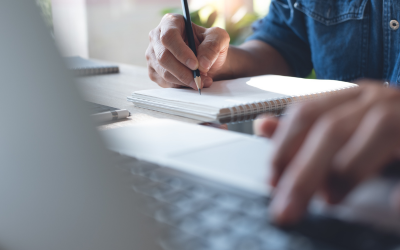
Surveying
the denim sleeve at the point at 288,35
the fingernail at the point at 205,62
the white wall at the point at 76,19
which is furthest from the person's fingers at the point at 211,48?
the white wall at the point at 76,19

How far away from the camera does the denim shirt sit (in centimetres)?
95

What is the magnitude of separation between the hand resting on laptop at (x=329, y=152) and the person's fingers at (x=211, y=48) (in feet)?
1.50

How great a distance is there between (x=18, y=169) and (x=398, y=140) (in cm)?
23

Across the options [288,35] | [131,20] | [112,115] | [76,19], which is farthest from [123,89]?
[131,20]

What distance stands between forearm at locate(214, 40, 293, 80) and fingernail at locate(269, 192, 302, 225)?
0.64 meters

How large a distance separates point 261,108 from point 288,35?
705mm

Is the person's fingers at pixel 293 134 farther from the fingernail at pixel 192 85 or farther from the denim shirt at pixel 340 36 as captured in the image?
the denim shirt at pixel 340 36

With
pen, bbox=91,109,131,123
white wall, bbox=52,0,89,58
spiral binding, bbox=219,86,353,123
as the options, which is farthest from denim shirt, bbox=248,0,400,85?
white wall, bbox=52,0,89,58

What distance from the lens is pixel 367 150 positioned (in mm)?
219

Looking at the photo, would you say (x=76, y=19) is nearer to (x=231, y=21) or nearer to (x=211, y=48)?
(x=231, y=21)

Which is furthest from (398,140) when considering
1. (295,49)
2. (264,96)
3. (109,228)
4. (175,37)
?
(295,49)

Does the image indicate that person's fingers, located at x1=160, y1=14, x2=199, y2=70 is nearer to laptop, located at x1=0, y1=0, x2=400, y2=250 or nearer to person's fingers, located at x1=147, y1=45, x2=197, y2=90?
person's fingers, located at x1=147, y1=45, x2=197, y2=90

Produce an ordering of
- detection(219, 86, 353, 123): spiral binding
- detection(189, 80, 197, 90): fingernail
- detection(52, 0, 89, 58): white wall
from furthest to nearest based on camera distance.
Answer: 1. detection(52, 0, 89, 58): white wall
2. detection(189, 80, 197, 90): fingernail
3. detection(219, 86, 353, 123): spiral binding

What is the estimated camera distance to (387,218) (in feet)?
0.67
